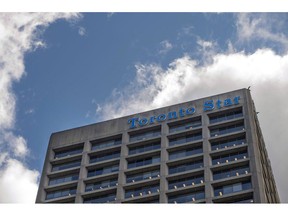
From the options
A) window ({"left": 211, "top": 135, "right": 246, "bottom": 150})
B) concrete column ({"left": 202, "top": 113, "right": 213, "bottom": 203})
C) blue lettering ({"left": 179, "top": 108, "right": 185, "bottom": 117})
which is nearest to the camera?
concrete column ({"left": 202, "top": 113, "right": 213, "bottom": 203})

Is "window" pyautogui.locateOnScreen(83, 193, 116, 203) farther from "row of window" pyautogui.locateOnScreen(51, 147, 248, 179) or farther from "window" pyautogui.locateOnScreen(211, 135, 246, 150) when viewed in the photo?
"window" pyautogui.locateOnScreen(211, 135, 246, 150)

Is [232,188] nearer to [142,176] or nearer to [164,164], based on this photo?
[164,164]

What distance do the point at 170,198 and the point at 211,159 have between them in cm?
892

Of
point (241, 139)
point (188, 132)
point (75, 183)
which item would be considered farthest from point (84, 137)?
point (241, 139)

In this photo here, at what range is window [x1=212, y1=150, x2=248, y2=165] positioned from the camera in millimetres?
89125

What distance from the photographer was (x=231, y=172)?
87.4 m

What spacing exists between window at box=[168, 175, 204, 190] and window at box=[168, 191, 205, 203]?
5.52 ft

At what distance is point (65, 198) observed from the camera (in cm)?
9556

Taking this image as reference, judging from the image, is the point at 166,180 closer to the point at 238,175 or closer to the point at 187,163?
the point at 187,163

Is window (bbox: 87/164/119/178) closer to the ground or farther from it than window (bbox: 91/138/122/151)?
closer to the ground

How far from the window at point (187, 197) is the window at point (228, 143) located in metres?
8.99

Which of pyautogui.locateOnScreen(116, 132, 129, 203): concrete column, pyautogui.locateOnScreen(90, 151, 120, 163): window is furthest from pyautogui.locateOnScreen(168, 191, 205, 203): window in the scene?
pyautogui.locateOnScreen(90, 151, 120, 163): window

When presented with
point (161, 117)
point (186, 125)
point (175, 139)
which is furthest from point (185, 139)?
point (161, 117)

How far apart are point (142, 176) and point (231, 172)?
49.1ft
